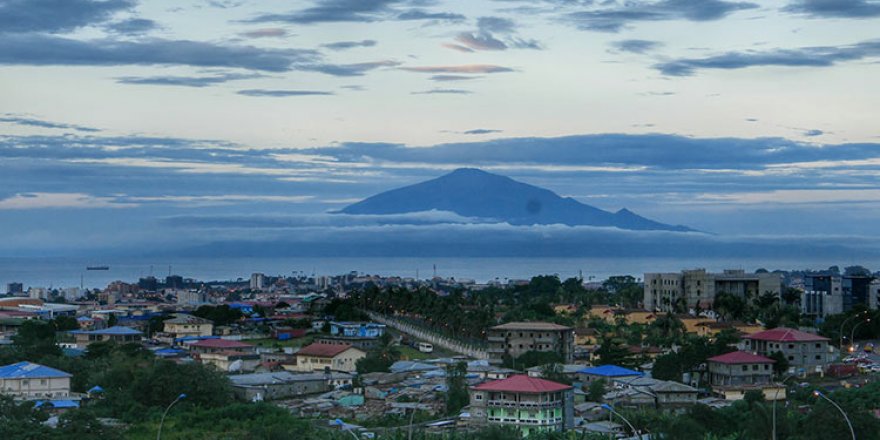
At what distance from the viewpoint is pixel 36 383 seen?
50.1m

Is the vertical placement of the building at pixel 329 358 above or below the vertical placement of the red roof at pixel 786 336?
below

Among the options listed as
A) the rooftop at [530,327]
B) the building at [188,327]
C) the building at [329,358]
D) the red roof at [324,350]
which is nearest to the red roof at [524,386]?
the building at [329,358]

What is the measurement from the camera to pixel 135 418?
44.2 metres

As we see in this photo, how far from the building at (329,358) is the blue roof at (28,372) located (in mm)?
13927

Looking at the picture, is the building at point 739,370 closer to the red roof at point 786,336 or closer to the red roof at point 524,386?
the red roof at point 786,336

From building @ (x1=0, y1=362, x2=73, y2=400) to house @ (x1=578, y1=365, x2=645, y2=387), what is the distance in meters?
20.7

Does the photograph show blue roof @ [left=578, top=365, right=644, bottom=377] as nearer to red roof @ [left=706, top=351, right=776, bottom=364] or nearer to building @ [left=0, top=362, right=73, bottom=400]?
red roof @ [left=706, top=351, right=776, bottom=364]

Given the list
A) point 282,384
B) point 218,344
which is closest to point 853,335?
point 282,384

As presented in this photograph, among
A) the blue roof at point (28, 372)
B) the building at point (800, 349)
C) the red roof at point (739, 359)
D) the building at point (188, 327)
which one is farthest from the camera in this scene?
the building at point (188, 327)

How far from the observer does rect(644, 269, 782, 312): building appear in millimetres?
93562

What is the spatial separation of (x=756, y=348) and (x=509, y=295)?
6688 cm

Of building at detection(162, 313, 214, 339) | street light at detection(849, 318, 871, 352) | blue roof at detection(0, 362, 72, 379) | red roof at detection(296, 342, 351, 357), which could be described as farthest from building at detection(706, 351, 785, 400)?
building at detection(162, 313, 214, 339)

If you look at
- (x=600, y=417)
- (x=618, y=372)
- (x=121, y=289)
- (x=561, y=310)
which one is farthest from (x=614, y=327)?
(x=121, y=289)

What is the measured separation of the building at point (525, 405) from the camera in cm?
4344
